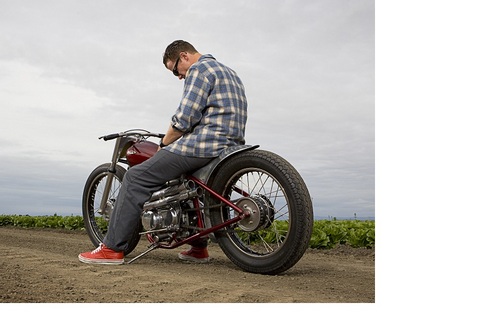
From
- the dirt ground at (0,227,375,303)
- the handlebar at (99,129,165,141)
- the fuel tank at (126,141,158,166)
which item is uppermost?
the handlebar at (99,129,165,141)

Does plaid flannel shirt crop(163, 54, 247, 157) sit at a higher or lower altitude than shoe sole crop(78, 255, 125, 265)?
higher

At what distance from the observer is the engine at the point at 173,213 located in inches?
127

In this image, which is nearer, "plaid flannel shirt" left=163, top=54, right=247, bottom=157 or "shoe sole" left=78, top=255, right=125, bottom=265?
"plaid flannel shirt" left=163, top=54, right=247, bottom=157

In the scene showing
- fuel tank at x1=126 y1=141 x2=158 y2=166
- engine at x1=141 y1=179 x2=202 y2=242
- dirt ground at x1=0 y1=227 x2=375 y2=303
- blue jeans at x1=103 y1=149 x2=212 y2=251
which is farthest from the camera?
fuel tank at x1=126 y1=141 x2=158 y2=166

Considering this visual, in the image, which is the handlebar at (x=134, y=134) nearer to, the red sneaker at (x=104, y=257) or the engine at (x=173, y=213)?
the engine at (x=173, y=213)

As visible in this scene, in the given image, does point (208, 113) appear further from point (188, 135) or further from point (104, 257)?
point (104, 257)

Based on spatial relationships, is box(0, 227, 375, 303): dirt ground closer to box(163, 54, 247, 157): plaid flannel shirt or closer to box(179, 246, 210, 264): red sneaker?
box(179, 246, 210, 264): red sneaker

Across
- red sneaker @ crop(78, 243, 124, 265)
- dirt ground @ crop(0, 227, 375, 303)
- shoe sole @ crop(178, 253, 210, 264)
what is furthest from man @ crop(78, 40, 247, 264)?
shoe sole @ crop(178, 253, 210, 264)

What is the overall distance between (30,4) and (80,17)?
332mm

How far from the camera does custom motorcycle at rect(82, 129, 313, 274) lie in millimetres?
2768

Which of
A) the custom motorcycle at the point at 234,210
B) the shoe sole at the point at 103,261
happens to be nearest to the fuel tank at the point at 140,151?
the custom motorcycle at the point at 234,210
